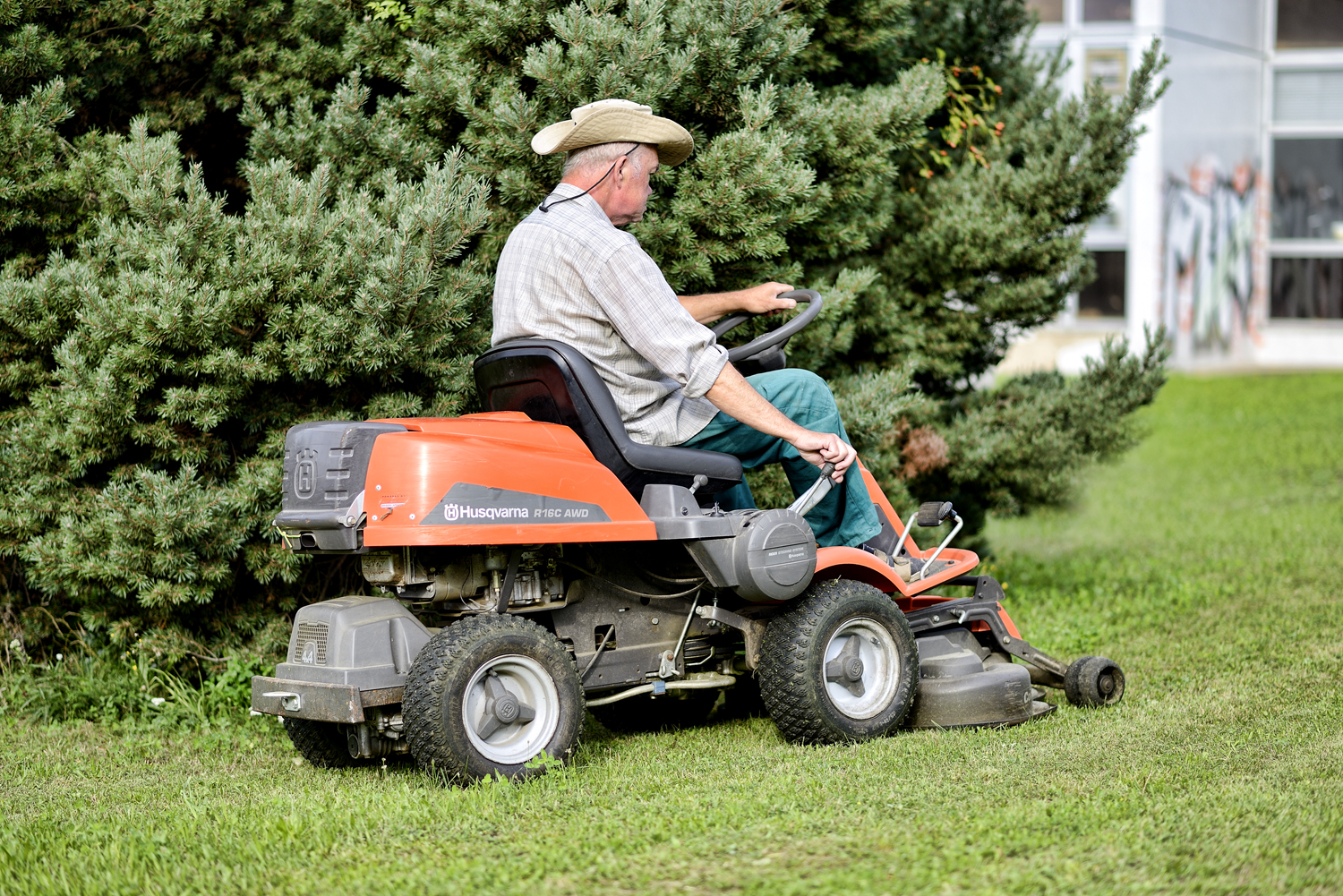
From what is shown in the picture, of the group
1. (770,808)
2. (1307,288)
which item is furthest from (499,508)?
(1307,288)

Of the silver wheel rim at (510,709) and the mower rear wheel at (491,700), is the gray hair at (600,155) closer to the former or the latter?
the mower rear wheel at (491,700)

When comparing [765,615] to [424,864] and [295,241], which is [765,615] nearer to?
[424,864]

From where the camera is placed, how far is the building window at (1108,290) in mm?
23344

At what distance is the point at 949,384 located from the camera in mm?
8609

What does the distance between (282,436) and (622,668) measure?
1742 mm

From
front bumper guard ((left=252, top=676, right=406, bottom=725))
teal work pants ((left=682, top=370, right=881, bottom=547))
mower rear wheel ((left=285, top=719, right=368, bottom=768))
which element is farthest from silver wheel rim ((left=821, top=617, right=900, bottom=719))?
mower rear wheel ((left=285, top=719, right=368, bottom=768))

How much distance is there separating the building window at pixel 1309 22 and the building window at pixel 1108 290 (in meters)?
6.60

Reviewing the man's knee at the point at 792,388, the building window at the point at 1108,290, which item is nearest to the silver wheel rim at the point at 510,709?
the man's knee at the point at 792,388

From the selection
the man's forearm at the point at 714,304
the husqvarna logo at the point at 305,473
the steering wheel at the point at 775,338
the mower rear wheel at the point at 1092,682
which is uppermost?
the man's forearm at the point at 714,304

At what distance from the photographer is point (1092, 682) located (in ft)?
17.3

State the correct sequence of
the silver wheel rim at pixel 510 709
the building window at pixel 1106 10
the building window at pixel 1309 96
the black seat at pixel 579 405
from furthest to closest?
the building window at pixel 1309 96 < the building window at pixel 1106 10 < the black seat at pixel 579 405 < the silver wheel rim at pixel 510 709

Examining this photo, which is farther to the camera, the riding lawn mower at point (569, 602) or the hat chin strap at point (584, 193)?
the hat chin strap at point (584, 193)

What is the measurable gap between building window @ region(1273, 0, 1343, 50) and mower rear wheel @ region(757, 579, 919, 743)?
25227 mm

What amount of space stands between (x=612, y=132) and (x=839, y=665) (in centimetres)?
195
